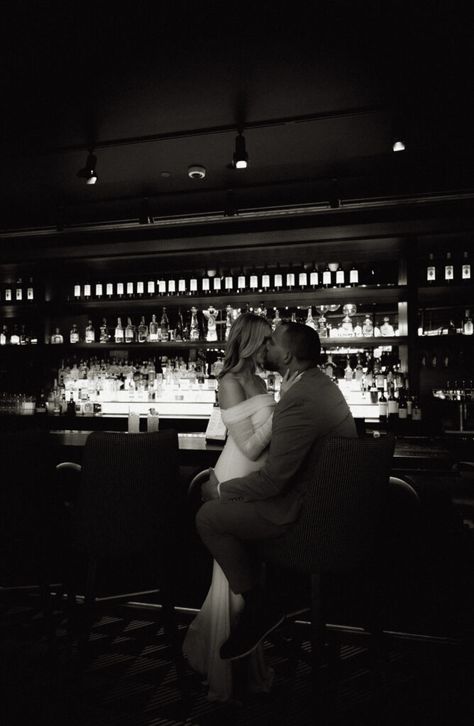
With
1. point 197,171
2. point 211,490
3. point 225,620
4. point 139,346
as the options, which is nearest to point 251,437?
point 211,490

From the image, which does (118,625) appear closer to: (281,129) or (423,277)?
(281,129)

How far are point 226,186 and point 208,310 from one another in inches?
52.1

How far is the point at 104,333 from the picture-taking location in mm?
5836

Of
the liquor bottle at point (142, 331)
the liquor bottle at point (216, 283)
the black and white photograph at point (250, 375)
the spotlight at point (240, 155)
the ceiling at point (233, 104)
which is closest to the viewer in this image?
the black and white photograph at point (250, 375)

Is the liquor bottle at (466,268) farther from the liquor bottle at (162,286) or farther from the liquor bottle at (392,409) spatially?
the liquor bottle at (162,286)

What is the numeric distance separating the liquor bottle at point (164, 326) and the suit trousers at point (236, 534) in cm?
385

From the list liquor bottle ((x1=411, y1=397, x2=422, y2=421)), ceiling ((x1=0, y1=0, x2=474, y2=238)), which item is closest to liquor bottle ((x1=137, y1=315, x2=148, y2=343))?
ceiling ((x1=0, y1=0, x2=474, y2=238))

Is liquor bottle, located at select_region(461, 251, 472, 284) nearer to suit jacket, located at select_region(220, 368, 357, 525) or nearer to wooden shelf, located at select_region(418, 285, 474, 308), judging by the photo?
wooden shelf, located at select_region(418, 285, 474, 308)

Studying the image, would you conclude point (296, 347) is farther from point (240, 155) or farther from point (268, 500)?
point (240, 155)

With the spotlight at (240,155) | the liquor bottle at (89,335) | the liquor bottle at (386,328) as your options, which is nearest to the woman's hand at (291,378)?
the spotlight at (240,155)

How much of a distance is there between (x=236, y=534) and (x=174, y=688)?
0.81 m

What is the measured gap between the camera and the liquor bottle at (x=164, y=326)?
5.54 metres

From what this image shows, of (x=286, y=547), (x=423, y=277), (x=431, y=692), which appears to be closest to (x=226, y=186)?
(x=423, y=277)

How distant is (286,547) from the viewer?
1.68 m
